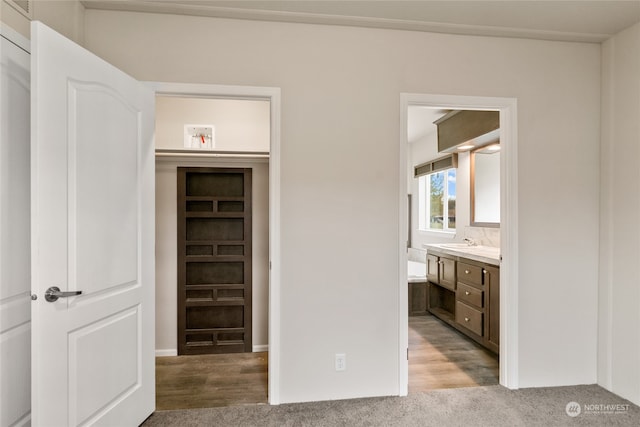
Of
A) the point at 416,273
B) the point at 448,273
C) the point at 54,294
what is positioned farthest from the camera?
the point at 416,273

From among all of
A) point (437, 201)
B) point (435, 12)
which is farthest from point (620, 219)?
point (437, 201)

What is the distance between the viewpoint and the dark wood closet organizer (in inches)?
125

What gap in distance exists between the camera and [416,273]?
489 centimetres

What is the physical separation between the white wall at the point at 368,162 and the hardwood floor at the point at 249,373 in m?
0.39

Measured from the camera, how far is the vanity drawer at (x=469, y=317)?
3.26 m

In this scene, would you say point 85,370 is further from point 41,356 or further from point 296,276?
point 296,276

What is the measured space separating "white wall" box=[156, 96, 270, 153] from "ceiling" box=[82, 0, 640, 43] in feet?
3.24

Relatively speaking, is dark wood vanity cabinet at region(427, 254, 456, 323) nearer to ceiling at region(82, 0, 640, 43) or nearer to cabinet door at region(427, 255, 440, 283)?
cabinet door at region(427, 255, 440, 283)

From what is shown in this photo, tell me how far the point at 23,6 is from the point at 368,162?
2.08 meters

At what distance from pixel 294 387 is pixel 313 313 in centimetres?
52

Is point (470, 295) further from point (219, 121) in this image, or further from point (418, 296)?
point (219, 121)

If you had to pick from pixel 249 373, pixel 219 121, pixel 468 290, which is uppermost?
pixel 219 121

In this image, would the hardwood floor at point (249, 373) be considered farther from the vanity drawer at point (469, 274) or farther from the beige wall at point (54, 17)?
the beige wall at point (54, 17)

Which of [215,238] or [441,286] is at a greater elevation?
[215,238]
